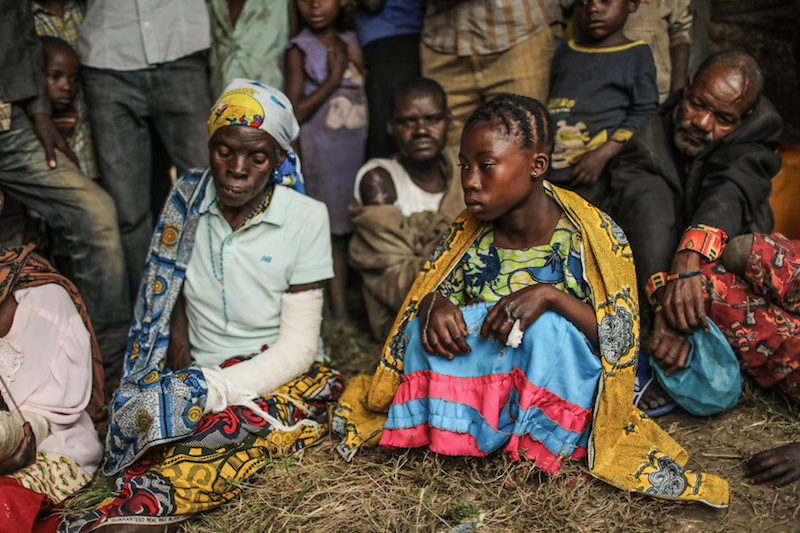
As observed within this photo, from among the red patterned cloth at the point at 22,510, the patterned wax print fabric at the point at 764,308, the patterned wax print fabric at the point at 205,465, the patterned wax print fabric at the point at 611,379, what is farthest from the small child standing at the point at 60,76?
the patterned wax print fabric at the point at 764,308

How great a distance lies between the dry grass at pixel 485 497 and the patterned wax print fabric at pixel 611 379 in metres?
0.09

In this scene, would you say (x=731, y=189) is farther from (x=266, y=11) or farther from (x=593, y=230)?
(x=266, y=11)

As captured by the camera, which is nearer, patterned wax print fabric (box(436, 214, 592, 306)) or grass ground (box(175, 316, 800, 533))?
grass ground (box(175, 316, 800, 533))

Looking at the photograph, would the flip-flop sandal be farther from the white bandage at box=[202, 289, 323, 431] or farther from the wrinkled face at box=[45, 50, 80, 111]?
the wrinkled face at box=[45, 50, 80, 111]

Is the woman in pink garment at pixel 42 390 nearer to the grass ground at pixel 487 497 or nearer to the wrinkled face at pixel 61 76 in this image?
the grass ground at pixel 487 497

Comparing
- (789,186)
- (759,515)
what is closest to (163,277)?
(759,515)

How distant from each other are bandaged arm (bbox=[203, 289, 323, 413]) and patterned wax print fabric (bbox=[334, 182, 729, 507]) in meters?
0.38

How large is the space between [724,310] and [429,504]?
1.48m

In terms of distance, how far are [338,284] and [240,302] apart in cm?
147

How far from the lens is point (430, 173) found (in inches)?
145

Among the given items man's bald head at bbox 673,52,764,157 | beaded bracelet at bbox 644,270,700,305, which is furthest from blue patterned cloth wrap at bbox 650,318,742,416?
man's bald head at bbox 673,52,764,157

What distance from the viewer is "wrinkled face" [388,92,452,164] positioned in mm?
3498

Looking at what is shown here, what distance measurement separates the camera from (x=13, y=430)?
220 cm

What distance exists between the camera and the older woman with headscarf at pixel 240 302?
7.94ft
